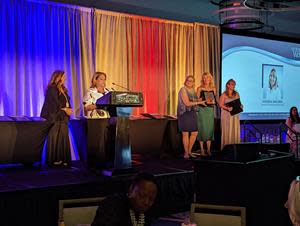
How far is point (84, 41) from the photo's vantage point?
7.11m

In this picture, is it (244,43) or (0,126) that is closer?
(0,126)

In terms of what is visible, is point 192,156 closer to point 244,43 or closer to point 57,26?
point 57,26

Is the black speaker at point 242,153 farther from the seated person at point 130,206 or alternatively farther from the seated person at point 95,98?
the seated person at point 130,206

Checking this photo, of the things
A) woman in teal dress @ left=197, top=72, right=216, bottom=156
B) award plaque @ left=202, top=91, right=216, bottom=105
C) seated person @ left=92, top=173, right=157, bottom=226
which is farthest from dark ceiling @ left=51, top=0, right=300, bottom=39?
seated person @ left=92, top=173, right=157, bottom=226

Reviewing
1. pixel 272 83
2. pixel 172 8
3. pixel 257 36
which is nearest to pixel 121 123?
pixel 172 8

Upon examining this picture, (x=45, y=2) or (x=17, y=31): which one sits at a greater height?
(x=45, y=2)

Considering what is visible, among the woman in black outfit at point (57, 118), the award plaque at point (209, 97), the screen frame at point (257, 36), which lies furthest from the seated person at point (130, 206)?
the screen frame at point (257, 36)

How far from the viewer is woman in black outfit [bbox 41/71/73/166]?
18.2ft

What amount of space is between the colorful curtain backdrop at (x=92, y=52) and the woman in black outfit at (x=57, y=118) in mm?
1117

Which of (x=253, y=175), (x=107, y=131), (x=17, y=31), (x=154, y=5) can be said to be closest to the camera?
(x=253, y=175)

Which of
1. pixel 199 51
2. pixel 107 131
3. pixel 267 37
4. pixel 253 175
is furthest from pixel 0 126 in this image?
pixel 267 37

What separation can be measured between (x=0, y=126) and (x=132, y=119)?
2.17 m

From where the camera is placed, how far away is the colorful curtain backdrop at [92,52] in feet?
21.1

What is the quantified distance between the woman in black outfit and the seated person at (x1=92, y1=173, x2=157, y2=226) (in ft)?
12.0
